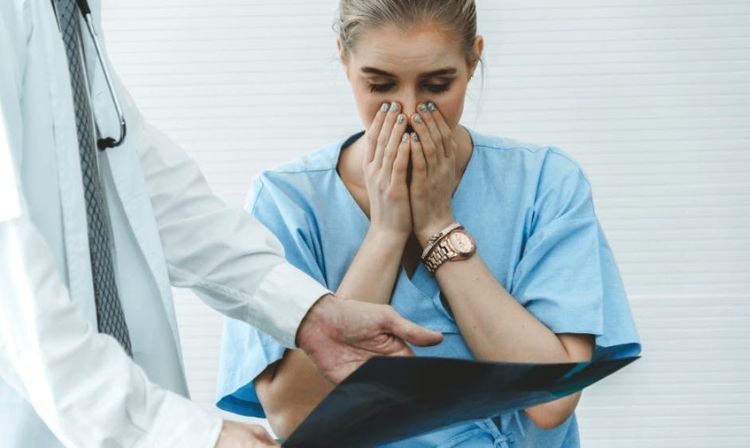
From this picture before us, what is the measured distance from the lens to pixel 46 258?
1070 mm

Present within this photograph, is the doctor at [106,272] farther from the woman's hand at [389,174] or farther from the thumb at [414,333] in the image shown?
the woman's hand at [389,174]

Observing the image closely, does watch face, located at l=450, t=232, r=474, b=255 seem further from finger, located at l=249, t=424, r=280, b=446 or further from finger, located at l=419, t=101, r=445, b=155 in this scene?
finger, located at l=249, t=424, r=280, b=446

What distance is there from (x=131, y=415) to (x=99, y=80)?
0.51 metres

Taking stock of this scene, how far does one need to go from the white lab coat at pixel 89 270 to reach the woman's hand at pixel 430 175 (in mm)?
279

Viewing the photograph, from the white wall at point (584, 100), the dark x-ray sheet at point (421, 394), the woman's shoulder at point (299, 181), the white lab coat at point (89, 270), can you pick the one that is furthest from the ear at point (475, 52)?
the white wall at point (584, 100)

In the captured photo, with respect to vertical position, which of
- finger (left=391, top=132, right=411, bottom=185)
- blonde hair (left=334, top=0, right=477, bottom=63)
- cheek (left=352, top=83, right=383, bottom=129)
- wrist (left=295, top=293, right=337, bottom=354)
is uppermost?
blonde hair (left=334, top=0, right=477, bottom=63)

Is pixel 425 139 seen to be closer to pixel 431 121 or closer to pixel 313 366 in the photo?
pixel 431 121

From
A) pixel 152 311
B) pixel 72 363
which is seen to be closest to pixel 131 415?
pixel 72 363

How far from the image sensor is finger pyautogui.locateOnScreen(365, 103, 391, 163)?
5.65 feet

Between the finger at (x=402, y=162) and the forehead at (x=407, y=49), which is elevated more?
the forehead at (x=407, y=49)

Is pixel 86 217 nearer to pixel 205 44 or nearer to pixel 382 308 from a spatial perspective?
pixel 382 308

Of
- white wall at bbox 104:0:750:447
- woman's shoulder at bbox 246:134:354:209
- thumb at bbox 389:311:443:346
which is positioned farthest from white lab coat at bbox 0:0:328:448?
white wall at bbox 104:0:750:447

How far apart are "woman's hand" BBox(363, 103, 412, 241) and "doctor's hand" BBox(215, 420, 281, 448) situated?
0.64 metres

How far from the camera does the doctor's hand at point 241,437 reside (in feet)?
3.53
